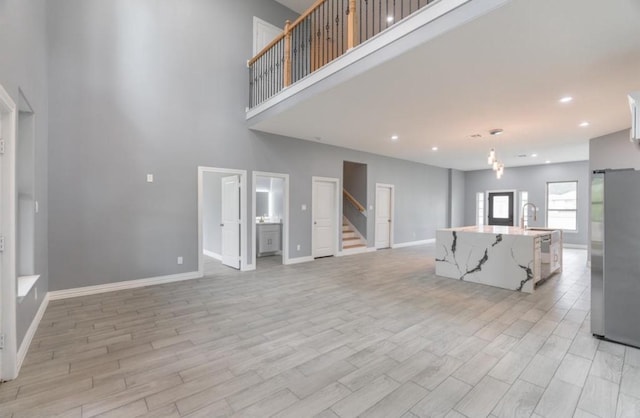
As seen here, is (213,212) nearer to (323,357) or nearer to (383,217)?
(383,217)

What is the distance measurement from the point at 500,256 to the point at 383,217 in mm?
4268

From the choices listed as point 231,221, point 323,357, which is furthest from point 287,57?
point 323,357

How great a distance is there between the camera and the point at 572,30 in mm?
2434

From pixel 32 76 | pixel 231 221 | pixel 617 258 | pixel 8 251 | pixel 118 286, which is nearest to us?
pixel 8 251

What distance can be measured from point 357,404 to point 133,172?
15.0 ft

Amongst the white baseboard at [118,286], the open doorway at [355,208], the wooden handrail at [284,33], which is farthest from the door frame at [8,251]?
the open doorway at [355,208]

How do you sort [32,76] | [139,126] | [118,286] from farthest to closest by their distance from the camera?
[139,126] < [118,286] < [32,76]

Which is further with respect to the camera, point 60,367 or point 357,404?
point 60,367

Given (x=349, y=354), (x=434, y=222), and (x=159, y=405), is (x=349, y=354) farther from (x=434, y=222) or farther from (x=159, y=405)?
(x=434, y=222)

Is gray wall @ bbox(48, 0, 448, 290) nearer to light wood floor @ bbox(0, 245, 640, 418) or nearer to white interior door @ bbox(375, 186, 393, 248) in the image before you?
light wood floor @ bbox(0, 245, 640, 418)

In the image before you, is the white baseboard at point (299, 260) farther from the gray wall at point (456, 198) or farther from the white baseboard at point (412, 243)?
the gray wall at point (456, 198)

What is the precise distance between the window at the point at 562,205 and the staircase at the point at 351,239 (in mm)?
6495

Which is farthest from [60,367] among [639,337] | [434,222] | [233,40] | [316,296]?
[434,222]

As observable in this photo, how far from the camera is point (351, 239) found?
8.26 m
